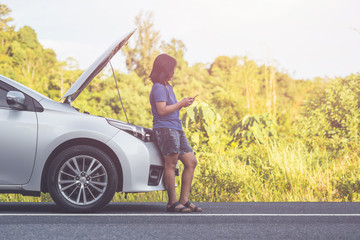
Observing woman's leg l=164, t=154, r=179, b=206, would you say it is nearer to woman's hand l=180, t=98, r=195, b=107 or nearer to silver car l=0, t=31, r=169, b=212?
silver car l=0, t=31, r=169, b=212

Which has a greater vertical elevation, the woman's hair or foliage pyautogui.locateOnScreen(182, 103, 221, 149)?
the woman's hair

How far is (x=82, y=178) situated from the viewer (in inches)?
235

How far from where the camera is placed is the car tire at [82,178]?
5953 mm

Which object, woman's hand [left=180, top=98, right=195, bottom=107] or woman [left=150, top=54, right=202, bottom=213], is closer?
woman's hand [left=180, top=98, right=195, bottom=107]

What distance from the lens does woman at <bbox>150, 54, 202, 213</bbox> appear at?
613cm

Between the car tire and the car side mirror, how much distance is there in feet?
2.14

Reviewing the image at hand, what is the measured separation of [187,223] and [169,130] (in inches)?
45.3

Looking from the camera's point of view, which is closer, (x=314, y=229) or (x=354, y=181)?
(x=314, y=229)

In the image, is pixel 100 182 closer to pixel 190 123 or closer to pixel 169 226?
pixel 169 226

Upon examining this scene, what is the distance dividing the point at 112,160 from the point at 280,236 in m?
2.14

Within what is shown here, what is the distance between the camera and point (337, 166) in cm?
982

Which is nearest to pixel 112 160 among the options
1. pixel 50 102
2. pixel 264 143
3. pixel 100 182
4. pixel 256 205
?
pixel 100 182

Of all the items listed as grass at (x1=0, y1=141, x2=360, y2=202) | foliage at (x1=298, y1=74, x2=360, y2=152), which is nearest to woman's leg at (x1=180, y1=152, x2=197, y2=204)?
grass at (x1=0, y1=141, x2=360, y2=202)

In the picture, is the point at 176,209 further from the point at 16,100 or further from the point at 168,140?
the point at 16,100
